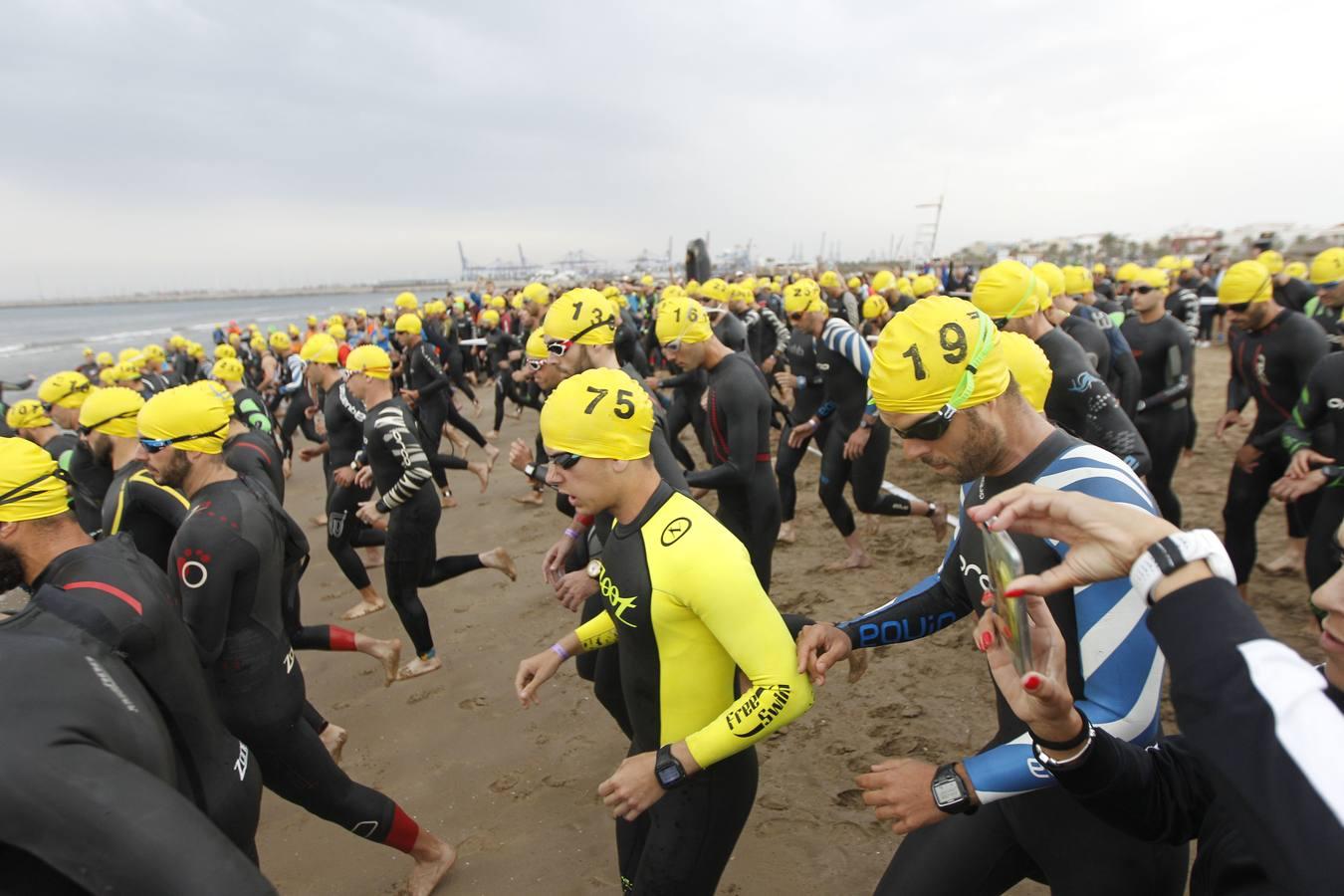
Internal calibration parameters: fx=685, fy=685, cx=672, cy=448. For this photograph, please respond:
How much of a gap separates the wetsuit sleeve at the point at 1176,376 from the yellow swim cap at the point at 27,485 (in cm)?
703

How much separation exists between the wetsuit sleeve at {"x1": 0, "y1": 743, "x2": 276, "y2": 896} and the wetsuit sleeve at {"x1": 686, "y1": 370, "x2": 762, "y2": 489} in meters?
3.17

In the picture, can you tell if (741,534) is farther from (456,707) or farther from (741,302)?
(741,302)

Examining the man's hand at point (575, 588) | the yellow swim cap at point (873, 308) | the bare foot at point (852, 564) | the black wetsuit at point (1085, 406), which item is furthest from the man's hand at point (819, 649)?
the yellow swim cap at point (873, 308)

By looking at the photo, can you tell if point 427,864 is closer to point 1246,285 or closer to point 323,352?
point 323,352

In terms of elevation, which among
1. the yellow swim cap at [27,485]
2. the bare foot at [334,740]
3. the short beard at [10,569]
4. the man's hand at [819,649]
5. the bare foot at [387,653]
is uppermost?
the yellow swim cap at [27,485]

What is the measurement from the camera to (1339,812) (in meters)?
0.84

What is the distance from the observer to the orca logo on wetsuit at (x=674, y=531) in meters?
2.15

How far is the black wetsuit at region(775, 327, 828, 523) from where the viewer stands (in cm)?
661

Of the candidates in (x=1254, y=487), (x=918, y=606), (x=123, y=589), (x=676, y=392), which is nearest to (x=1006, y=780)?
(x=918, y=606)

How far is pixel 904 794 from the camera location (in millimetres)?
1829

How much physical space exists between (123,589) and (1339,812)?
107 inches

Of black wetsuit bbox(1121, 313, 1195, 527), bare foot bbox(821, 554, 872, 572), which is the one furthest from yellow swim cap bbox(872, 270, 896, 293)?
bare foot bbox(821, 554, 872, 572)

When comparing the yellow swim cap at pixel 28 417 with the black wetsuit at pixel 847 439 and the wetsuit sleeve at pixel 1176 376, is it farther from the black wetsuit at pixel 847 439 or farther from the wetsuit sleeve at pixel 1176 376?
the wetsuit sleeve at pixel 1176 376

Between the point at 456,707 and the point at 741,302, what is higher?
the point at 741,302
